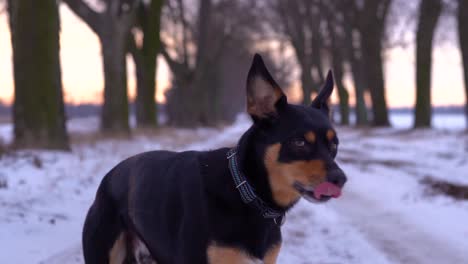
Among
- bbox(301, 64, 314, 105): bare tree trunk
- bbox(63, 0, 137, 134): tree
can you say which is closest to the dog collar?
bbox(63, 0, 137, 134): tree

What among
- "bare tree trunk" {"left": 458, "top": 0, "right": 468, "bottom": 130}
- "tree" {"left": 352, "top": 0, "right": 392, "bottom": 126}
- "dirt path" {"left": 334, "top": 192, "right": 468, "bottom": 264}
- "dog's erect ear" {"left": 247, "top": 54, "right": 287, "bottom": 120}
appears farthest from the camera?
"tree" {"left": 352, "top": 0, "right": 392, "bottom": 126}

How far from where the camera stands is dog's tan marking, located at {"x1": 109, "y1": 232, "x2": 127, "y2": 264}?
378 cm

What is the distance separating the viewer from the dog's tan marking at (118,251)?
3783 mm

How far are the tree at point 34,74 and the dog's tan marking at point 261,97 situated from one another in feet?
28.9

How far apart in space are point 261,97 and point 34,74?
9.02 m

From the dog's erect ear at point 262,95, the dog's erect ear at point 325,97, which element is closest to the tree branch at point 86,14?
the dog's erect ear at point 325,97

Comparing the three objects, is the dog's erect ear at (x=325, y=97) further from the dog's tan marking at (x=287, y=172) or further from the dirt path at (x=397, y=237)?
the dirt path at (x=397, y=237)

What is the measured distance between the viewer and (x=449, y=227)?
6.32 metres

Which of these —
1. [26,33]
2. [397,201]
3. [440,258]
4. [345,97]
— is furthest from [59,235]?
[345,97]

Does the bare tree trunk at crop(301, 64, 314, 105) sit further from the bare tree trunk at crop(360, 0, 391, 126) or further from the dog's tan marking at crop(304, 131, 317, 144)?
the dog's tan marking at crop(304, 131, 317, 144)

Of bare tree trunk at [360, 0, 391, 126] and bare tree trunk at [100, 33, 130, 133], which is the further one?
bare tree trunk at [360, 0, 391, 126]

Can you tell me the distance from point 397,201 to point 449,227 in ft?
5.90

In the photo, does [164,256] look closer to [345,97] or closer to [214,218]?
[214,218]

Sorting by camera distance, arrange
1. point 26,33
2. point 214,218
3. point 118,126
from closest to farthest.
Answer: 1. point 214,218
2. point 26,33
3. point 118,126
